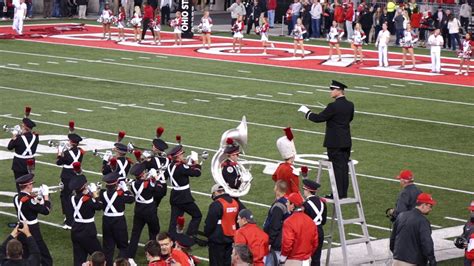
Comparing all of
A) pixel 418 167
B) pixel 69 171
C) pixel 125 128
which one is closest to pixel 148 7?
pixel 125 128

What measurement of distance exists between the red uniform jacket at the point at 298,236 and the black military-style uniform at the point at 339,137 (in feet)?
8.46

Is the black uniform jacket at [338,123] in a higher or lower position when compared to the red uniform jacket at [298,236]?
higher

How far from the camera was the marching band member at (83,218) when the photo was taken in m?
14.2

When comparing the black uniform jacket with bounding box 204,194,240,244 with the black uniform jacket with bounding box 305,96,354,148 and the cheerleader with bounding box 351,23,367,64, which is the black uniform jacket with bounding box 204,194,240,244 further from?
the cheerleader with bounding box 351,23,367,64

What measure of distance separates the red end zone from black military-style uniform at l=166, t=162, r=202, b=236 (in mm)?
17164

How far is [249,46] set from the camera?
3984 centimetres

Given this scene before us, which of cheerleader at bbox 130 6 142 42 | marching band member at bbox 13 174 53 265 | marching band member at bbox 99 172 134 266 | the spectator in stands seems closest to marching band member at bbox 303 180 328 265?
marching band member at bbox 99 172 134 266

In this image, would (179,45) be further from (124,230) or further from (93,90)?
(124,230)

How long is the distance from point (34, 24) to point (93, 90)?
57.0 ft

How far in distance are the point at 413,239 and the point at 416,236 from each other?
0.19 feet

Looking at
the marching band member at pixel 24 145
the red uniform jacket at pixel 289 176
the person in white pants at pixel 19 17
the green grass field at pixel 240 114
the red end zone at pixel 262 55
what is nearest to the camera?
the red uniform jacket at pixel 289 176

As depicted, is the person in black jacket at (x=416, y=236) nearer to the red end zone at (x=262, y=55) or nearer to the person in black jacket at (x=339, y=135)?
the person in black jacket at (x=339, y=135)

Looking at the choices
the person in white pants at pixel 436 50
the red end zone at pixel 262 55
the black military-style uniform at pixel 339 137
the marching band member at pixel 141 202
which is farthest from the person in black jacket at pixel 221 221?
the person in white pants at pixel 436 50

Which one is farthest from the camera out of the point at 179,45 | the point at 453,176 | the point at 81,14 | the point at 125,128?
the point at 81,14
